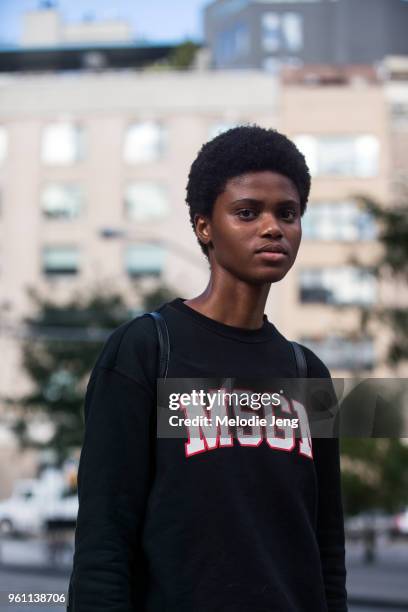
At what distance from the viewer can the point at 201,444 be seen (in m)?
2.51

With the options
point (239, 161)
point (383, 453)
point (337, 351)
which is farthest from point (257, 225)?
point (337, 351)

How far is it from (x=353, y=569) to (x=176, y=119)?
29073 mm

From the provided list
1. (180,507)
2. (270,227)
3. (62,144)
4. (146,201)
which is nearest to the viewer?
(180,507)

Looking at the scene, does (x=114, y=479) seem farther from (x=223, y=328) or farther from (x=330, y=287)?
(x=330, y=287)

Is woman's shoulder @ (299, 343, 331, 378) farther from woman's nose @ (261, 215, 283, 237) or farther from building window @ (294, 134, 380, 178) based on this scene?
building window @ (294, 134, 380, 178)

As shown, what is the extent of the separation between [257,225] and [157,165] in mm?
52662

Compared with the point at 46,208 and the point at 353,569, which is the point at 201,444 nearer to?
the point at 353,569

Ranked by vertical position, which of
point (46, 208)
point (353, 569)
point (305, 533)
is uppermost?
point (46, 208)

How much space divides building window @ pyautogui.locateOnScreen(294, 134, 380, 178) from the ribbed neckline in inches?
2057

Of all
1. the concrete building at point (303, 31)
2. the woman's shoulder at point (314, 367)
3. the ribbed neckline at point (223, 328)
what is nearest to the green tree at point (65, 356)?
the concrete building at point (303, 31)

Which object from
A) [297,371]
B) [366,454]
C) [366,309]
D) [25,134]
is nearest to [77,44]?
[25,134]

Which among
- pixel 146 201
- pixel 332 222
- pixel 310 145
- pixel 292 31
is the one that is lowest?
pixel 332 222

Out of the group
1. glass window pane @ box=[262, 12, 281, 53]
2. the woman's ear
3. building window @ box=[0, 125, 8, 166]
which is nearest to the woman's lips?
the woman's ear

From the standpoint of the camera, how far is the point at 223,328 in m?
2.65
